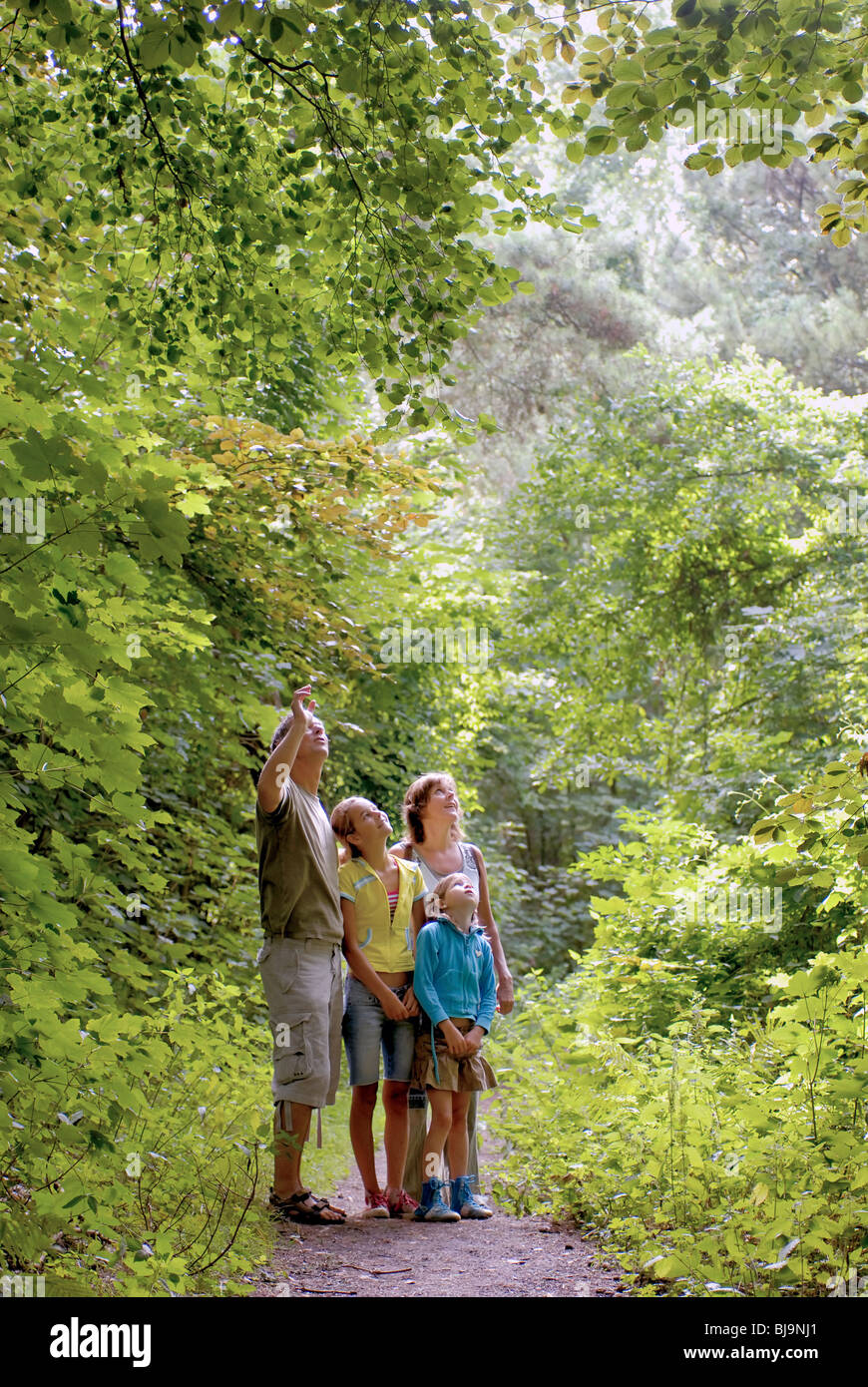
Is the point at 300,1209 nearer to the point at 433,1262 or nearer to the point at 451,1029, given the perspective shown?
the point at 433,1262

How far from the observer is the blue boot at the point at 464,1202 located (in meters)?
5.29

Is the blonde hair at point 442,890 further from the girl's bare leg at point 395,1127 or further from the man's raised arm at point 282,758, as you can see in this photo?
the man's raised arm at point 282,758

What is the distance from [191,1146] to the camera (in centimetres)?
430

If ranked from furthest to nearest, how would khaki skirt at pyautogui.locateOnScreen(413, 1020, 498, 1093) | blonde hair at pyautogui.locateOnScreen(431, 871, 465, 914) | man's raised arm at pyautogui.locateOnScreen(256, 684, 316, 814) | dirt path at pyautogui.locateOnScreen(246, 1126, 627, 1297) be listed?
blonde hair at pyautogui.locateOnScreen(431, 871, 465, 914) → khaki skirt at pyautogui.locateOnScreen(413, 1020, 498, 1093) → man's raised arm at pyautogui.locateOnScreen(256, 684, 316, 814) → dirt path at pyautogui.locateOnScreen(246, 1126, 627, 1297)

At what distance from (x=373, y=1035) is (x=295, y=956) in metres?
0.70

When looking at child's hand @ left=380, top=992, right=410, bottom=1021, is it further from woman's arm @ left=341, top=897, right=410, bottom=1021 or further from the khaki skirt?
the khaki skirt

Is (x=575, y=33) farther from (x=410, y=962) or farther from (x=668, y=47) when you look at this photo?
(x=410, y=962)

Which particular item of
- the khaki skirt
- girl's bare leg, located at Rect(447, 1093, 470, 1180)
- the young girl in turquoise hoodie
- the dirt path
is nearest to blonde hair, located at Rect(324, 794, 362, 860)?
the young girl in turquoise hoodie

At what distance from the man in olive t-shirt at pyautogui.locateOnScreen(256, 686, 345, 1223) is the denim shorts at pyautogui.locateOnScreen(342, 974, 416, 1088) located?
250 mm

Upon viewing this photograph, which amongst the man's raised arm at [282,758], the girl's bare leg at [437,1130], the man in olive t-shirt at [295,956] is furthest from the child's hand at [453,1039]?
the man's raised arm at [282,758]

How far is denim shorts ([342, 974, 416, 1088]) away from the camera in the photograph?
17.1 ft

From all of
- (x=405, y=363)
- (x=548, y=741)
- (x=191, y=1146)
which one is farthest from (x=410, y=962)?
(x=548, y=741)

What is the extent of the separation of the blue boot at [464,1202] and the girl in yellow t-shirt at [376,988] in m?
0.24

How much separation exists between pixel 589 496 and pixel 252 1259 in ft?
44.5
